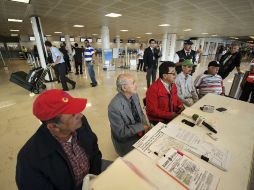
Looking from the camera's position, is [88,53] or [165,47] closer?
[88,53]

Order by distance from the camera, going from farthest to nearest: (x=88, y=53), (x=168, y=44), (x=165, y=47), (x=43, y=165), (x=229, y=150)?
(x=165, y=47), (x=168, y=44), (x=88, y=53), (x=229, y=150), (x=43, y=165)

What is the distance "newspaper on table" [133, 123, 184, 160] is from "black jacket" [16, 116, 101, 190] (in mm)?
501

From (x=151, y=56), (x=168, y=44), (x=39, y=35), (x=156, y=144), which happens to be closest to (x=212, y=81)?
(x=156, y=144)

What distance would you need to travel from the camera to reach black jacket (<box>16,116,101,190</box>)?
77 cm

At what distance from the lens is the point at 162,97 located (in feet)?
6.07

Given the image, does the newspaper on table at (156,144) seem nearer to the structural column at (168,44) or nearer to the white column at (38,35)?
the white column at (38,35)

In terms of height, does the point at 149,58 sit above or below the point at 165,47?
below

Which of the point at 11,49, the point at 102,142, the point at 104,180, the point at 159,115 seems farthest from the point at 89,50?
the point at 11,49

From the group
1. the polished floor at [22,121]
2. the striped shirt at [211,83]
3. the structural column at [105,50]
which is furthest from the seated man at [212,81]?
the structural column at [105,50]

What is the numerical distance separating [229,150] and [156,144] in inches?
21.3

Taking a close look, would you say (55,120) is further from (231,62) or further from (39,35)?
(39,35)

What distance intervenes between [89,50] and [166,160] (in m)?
5.04

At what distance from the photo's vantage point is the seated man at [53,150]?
2.54 feet

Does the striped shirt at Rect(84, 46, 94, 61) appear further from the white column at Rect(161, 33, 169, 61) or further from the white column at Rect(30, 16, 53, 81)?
the white column at Rect(161, 33, 169, 61)
